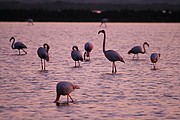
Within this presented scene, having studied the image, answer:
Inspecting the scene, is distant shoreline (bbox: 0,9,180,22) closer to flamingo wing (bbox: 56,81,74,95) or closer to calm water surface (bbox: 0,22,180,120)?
calm water surface (bbox: 0,22,180,120)

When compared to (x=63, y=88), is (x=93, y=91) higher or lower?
lower

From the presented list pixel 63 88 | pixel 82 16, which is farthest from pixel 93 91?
pixel 82 16

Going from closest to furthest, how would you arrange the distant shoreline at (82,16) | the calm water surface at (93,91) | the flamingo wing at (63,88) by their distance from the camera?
the calm water surface at (93,91)
the flamingo wing at (63,88)
the distant shoreline at (82,16)

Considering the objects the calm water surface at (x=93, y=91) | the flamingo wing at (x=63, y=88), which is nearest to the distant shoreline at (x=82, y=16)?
the calm water surface at (x=93, y=91)

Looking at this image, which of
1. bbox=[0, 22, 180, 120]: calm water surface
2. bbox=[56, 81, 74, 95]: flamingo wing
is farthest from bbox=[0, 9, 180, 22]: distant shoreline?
bbox=[56, 81, 74, 95]: flamingo wing

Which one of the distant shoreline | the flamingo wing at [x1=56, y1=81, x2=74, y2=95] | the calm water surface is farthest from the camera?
the distant shoreline

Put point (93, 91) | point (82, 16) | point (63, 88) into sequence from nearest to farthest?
point (63, 88) → point (93, 91) → point (82, 16)

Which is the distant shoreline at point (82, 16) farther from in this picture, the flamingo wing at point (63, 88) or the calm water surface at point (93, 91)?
the flamingo wing at point (63, 88)

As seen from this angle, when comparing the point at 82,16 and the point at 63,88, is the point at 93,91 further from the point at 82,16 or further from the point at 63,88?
the point at 82,16

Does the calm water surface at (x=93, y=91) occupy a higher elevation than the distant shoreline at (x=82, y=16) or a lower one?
lower

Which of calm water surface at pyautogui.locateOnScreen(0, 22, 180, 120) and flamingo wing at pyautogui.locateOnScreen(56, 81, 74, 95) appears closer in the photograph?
calm water surface at pyautogui.locateOnScreen(0, 22, 180, 120)

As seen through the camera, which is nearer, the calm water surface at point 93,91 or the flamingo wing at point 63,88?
the calm water surface at point 93,91

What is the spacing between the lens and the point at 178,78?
16.5 m

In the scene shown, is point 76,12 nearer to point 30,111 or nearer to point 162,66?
point 162,66
